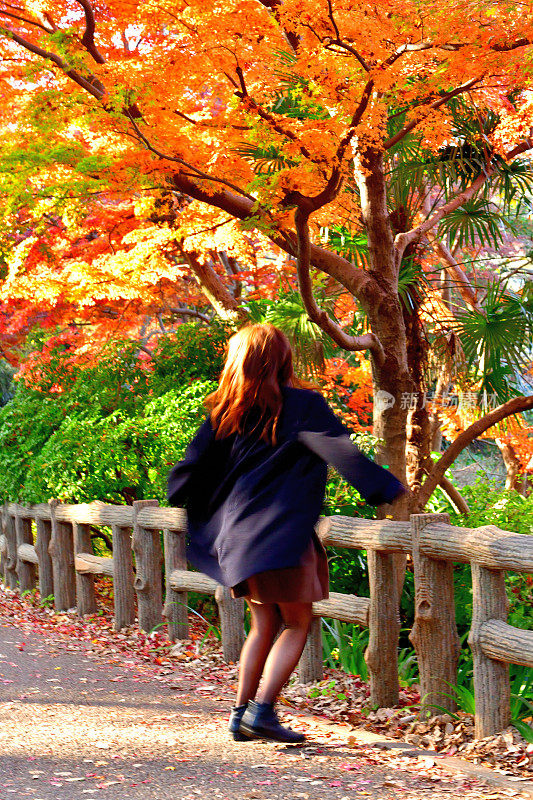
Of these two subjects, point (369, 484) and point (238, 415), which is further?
point (238, 415)

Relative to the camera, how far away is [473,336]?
1002 centimetres

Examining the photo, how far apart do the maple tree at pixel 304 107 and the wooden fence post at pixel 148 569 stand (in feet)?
7.52

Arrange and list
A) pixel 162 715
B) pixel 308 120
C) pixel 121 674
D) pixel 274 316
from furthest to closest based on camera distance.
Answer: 1. pixel 274 316
2. pixel 308 120
3. pixel 121 674
4. pixel 162 715

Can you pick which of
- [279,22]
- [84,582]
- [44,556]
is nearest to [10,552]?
[44,556]

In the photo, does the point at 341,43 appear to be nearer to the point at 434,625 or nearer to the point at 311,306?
the point at 311,306

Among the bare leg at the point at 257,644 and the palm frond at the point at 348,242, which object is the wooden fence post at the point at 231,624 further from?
the palm frond at the point at 348,242

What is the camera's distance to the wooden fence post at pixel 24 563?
1042 centimetres

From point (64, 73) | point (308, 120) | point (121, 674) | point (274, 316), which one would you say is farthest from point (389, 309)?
point (121, 674)

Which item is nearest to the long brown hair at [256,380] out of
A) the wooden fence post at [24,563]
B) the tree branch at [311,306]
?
the tree branch at [311,306]

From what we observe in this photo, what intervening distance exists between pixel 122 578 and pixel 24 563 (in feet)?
11.0

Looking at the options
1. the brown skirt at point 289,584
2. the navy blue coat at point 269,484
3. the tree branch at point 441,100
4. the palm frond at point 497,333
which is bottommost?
the brown skirt at point 289,584

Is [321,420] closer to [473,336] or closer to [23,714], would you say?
[23,714]

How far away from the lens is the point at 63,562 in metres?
8.77

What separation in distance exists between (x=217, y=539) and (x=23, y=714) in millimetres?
1695
